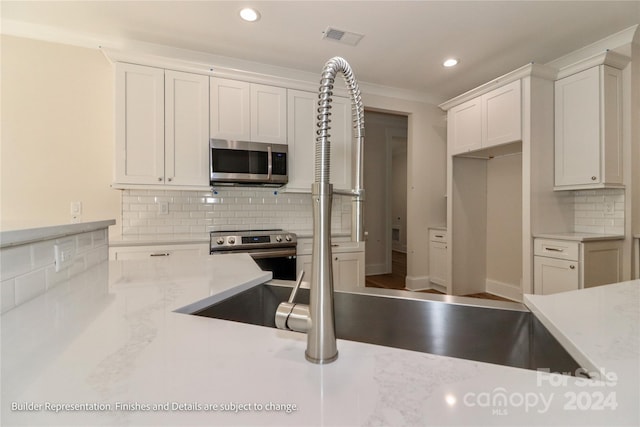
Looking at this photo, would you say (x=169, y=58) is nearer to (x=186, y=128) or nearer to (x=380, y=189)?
(x=186, y=128)

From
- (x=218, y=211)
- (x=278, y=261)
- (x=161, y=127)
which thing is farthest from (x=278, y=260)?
(x=161, y=127)

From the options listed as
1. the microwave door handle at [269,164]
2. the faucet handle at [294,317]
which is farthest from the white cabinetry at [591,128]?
the faucet handle at [294,317]

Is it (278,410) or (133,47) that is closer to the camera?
(278,410)

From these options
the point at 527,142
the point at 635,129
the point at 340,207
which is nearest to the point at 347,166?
the point at 340,207

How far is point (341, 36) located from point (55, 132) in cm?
272

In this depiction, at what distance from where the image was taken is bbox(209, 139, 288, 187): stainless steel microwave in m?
2.79

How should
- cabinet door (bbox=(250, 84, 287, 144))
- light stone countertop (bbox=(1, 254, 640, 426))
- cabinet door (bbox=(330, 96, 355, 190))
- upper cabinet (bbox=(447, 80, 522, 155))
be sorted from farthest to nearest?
cabinet door (bbox=(330, 96, 355, 190)), cabinet door (bbox=(250, 84, 287, 144)), upper cabinet (bbox=(447, 80, 522, 155)), light stone countertop (bbox=(1, 254, 640, 426))

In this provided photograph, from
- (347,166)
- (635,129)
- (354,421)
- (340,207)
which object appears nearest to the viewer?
(354,421)

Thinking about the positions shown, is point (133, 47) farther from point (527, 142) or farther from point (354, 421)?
point (527, 142)

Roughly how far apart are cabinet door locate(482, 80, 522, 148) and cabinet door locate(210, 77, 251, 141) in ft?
8.27

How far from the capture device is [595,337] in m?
0.62

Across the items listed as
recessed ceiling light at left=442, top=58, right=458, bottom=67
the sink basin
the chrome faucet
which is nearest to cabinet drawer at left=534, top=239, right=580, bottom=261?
recessed ceiling light at left=442, top=58, right=458, bottom=67

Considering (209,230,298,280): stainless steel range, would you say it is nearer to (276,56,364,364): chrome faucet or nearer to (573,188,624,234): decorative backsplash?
(276,56,364,364): chrome faucet

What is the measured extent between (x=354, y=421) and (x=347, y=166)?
3.14m
